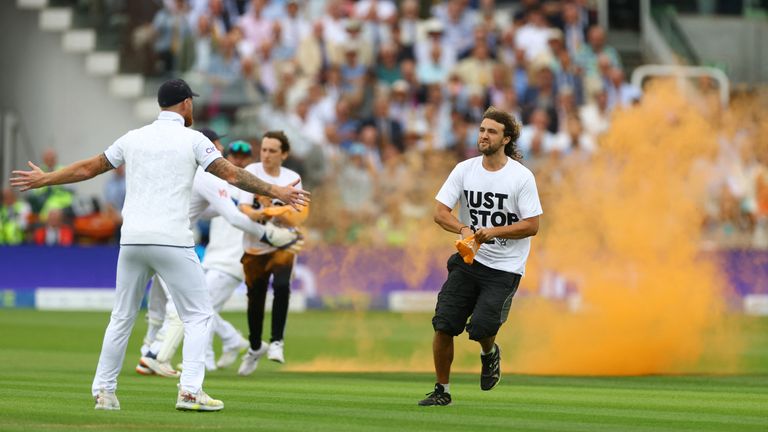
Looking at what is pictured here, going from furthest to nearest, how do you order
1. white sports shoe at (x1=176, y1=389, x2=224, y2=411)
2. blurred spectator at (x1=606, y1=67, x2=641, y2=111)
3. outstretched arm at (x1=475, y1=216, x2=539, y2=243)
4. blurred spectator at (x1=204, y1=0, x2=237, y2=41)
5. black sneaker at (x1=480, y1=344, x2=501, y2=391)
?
blurred spectator at (x1=204, y1=0, x2=237, y2=41) < blurred spectator at (x1=606, y1=67, x2=641, y2=111) < black sneaker at (x1=480, y1=344, x2=501, y2=391) < outstretched arm at (x1=475, y1=216, x2=539, y2=243) < white sports shoe at (x1=176, y1=389, x2=224, y2=411)

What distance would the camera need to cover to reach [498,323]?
1220cm

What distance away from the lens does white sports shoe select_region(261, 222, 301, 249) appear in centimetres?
1518

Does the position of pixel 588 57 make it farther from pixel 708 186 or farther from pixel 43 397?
pixel 43 397

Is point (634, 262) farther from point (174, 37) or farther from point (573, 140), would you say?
point (174, 37)

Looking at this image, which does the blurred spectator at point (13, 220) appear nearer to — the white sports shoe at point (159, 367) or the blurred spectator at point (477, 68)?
the blurred spectator at point (477, 68)

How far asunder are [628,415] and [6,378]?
6327 mm

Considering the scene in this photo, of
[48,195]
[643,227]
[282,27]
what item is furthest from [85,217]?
[643,227]

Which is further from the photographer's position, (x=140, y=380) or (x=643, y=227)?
(x=643, y=227)

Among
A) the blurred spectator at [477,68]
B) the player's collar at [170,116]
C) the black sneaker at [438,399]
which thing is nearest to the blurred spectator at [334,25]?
the blurred spectator at [477,68]

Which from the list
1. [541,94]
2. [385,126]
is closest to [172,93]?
[385,126]

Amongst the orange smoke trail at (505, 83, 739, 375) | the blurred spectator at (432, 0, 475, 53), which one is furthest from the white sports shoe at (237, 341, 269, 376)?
the blurred spectator at (432, 0, 475, 53)

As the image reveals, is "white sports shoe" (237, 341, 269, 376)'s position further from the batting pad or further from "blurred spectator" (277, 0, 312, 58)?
"blurred spectator" (277, 0, 312, 58)

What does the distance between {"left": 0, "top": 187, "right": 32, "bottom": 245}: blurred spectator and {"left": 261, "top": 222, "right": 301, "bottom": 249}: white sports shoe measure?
13.9 m

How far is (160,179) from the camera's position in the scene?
1095 centimetres
